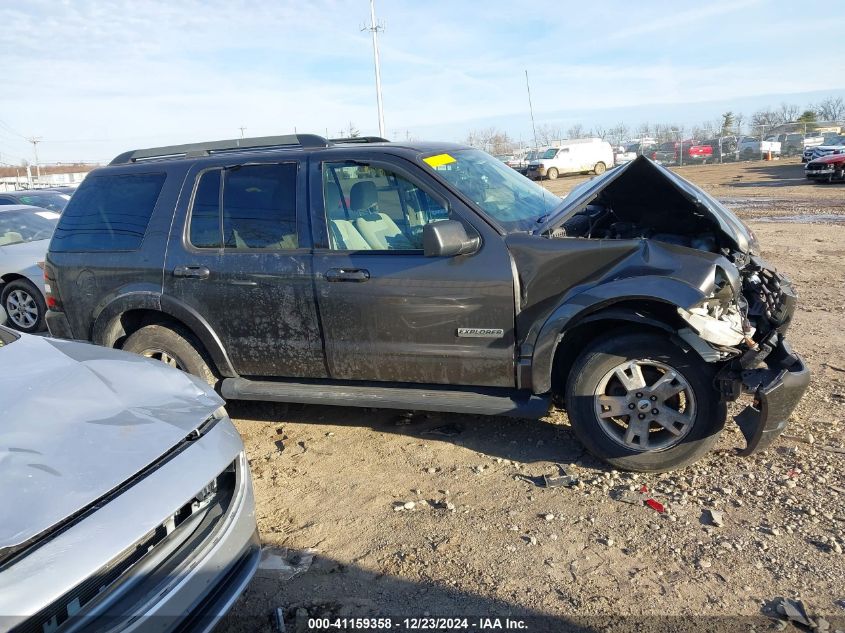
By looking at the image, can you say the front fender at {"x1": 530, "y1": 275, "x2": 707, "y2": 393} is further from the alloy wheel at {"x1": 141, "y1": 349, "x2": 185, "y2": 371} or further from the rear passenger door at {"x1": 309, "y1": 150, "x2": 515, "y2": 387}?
the alloy wheel at {"x1": 141, "y1": 349, "x2": 185, "y2": 371}

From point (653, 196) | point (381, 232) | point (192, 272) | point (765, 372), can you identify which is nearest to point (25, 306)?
point (192, 272)

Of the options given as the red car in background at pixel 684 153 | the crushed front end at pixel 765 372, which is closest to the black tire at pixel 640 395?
the crushed front end at pixel 765 372

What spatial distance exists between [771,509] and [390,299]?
237 centimetres

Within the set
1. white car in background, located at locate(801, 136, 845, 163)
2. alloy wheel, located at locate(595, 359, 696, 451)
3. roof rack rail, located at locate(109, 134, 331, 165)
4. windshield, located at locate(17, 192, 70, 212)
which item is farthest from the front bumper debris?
white car in background, located at locate(801, 136, 845, 163)

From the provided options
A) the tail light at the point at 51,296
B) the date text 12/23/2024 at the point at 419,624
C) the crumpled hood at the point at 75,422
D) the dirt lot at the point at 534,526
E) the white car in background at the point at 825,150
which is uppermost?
the white car in background at the point at 825,150

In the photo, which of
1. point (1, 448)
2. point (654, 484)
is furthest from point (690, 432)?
point (1, 448)

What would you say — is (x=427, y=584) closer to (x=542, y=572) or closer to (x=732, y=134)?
(x=542, y=572)

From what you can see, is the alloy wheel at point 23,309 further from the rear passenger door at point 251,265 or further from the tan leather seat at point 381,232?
the tan leather seat at point 381,232

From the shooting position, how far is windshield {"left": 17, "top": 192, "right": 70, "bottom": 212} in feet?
40.5

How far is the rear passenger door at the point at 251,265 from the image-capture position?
423cm

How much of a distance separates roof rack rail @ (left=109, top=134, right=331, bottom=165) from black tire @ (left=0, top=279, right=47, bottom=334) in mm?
4551

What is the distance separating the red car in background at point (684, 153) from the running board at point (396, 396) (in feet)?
131

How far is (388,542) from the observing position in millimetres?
3312

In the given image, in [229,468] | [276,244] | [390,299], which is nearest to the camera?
[229,468]
